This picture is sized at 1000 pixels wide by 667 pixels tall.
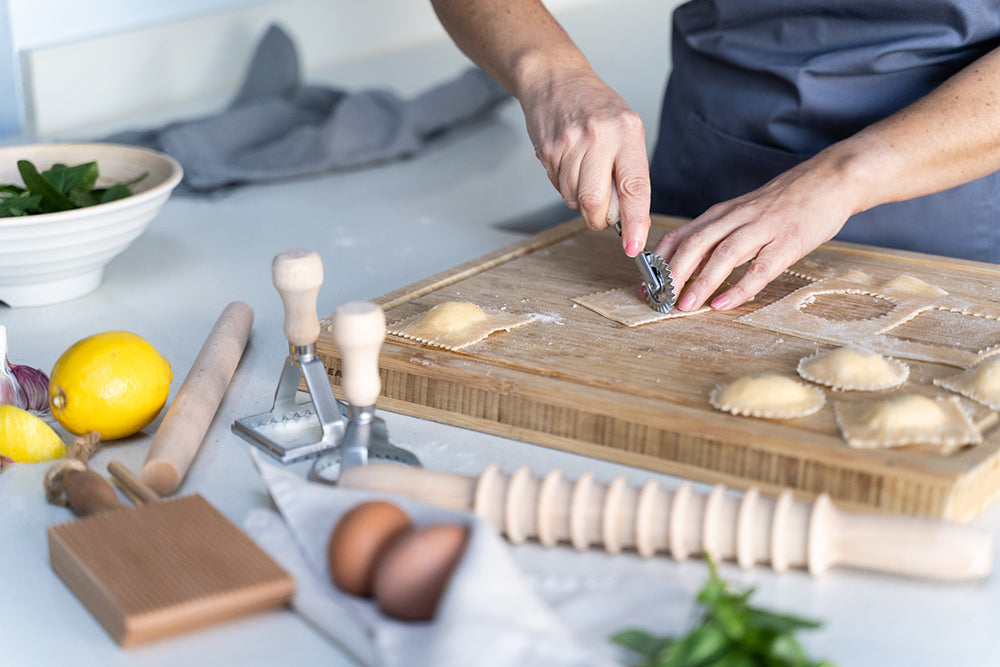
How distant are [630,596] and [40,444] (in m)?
0.57

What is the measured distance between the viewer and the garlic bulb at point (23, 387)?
102cm

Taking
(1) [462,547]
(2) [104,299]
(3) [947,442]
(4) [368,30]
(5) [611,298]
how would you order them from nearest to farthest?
(1) [462,547] → (3) [947,442] → (5) [611,298] → (2) [104,299] → (4) [368,30]

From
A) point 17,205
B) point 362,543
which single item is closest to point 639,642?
point 362,543

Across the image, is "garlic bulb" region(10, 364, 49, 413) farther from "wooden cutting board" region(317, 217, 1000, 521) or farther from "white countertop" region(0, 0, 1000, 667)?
"wooden cutting board" region(317, 217, 1000, 521)

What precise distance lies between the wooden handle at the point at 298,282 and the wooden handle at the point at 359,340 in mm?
93

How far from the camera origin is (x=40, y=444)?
95 cm

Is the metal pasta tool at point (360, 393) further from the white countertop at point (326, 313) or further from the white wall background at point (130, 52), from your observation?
the white wall background at point (130, 52)

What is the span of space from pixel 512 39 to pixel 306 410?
72 centimetres

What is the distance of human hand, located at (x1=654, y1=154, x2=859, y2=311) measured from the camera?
3.93ft

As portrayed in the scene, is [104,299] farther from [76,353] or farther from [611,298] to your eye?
[611,298]

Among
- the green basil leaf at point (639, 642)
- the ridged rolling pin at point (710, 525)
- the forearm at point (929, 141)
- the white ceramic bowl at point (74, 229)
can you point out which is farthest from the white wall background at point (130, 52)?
the green basil leaf at point (639, 642)

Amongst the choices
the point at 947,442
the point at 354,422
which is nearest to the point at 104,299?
the point at 354,422

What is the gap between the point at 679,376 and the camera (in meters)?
1.01

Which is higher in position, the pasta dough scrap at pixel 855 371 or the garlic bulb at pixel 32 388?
the pasta dough scrap at pixel 855 371
